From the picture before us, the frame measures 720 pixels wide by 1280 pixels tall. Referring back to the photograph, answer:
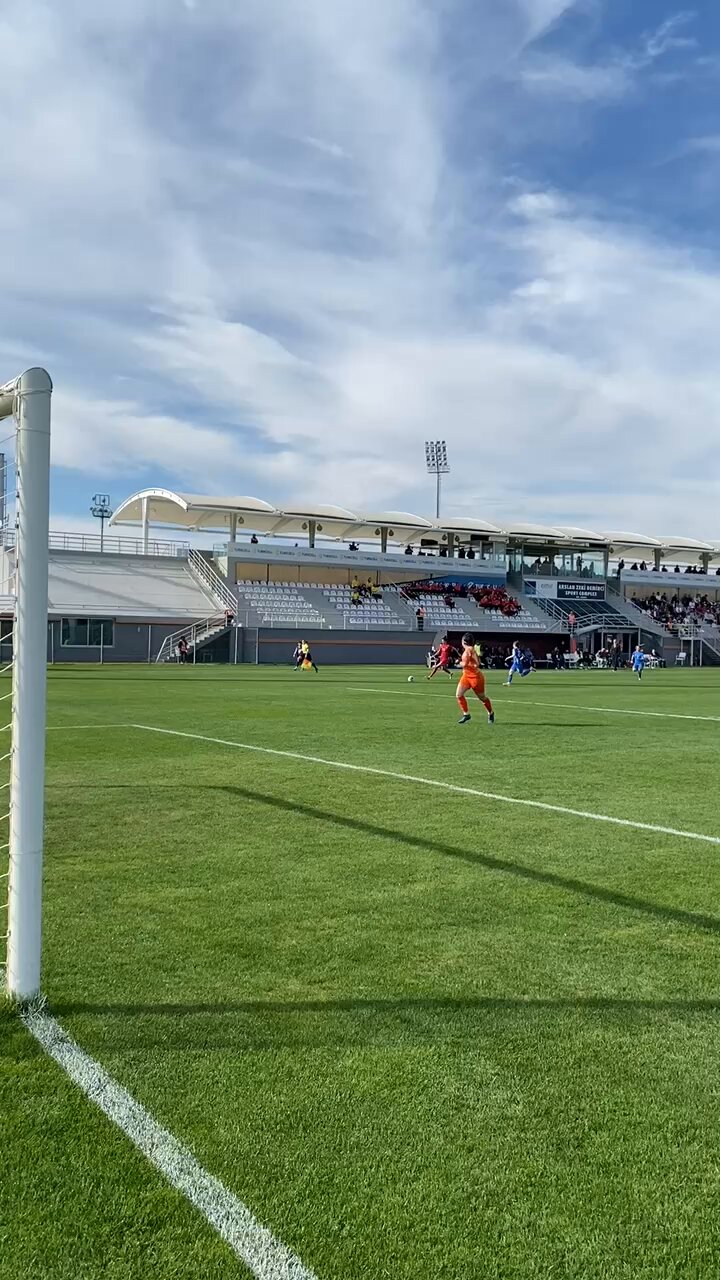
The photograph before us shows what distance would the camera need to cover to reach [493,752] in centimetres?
1344

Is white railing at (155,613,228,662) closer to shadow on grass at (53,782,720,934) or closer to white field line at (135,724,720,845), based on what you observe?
white field line at (135,724,720,845)

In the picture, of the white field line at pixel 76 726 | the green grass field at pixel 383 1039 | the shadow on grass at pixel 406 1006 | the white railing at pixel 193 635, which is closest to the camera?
the green grass field at pixel 383 1039

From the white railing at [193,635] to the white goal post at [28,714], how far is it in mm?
45603

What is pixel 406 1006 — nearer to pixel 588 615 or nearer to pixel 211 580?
pixel 211 580

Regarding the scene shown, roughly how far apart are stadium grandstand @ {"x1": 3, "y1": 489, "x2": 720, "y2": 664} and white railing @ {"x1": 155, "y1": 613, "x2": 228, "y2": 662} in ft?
0.30

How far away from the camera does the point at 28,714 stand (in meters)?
4.12

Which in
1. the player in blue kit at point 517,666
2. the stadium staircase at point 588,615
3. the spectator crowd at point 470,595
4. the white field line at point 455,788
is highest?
the spectator crowd at point 470,595

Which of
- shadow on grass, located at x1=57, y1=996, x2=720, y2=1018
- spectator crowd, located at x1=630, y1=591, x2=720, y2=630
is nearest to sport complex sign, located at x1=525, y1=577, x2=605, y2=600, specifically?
spectator crowd, located at x1=630, y1=591, x2=720, y2=630

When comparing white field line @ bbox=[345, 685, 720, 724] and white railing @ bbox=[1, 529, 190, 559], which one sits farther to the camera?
white railing @ bbox=[1, 529, 190, 559]

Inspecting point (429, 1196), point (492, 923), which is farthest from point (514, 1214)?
point (492, 923)

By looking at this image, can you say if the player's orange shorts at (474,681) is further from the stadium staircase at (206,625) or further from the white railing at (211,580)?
the white railing at (211,580)

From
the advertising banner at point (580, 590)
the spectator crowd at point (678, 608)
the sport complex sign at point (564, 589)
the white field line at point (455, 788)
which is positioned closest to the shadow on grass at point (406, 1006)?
the white field line at point (455, 788)

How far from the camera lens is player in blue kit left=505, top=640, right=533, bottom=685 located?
128 ft

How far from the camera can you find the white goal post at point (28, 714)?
4090mm
